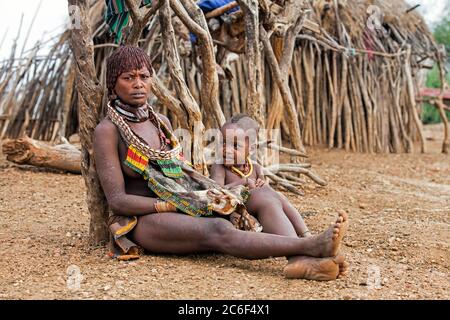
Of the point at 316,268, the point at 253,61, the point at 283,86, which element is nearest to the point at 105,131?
the point at 316,268

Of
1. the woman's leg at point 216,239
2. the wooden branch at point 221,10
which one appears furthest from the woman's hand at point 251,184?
the wooden branch at point 221,10

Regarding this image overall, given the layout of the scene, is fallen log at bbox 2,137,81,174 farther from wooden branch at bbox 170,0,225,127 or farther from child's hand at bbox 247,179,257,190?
child's hand at bbox 247,179,257,190

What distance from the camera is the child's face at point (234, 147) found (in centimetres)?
342

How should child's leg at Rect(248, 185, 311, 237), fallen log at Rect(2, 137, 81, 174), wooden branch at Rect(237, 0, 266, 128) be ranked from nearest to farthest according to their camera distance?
child's leg at Rect(248, 185, 311, 237), wooden branch at Rect(237, 0, 266, 128), fallen log at Rect(2, 137, 81, 174)

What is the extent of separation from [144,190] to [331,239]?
1014mm

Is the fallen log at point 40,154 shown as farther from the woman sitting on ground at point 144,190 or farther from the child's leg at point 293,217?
the child's leg at point 293,217

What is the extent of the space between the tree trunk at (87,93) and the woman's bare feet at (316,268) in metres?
1.19

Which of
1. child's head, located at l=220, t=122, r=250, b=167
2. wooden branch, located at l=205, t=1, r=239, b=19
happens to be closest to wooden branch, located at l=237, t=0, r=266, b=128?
wooden branch, located at l=205, t=1, r=239, b=19

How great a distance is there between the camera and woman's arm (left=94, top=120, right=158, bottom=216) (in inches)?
114

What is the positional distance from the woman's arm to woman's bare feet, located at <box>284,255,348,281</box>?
761 mm

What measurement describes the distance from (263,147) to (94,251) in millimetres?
2436

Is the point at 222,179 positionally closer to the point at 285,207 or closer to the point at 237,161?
the point at 237,161
